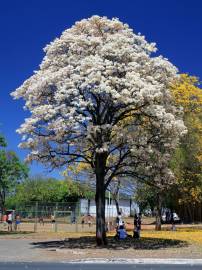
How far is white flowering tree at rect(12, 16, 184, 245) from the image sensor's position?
2292cm

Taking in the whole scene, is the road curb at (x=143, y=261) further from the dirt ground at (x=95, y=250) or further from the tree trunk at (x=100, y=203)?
the tree trunk at (x=100, y=203)

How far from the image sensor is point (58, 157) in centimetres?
2566

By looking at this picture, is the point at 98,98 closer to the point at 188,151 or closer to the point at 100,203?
the point at 100,203

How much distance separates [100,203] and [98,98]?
497cm

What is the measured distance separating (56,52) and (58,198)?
5624 cm

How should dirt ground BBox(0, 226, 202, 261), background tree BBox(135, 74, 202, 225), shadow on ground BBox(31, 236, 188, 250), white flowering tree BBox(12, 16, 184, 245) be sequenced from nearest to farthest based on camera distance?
dirt ground BBox(0, 226, 202, 261) < white flowering tree BBox(12, 16, 184, 245) < shadow on ground BBox(31, 236, 188, 250) < background tree BBox(135, 74, 202, 225)

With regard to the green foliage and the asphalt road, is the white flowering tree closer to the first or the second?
the asphalt road

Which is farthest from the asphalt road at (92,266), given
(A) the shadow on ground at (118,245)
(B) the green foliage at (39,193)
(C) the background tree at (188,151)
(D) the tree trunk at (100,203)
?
(B) the green foliage at (39,193)

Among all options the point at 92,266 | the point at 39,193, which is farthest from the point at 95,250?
the point at 39,193

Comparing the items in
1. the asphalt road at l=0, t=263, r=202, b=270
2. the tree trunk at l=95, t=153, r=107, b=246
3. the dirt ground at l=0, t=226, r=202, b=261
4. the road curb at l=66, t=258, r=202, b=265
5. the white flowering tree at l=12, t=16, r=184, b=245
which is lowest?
the asphalt road at l=0, t=263, r=202, b=270

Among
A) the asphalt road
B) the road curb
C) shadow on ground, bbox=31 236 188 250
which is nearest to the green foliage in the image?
shadow on ground, bbox=31 236 188 250

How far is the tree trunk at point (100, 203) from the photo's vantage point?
2438 cm

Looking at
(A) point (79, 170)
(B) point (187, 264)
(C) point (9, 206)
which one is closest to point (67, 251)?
(B) point (187, 264)

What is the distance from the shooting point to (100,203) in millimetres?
24641
